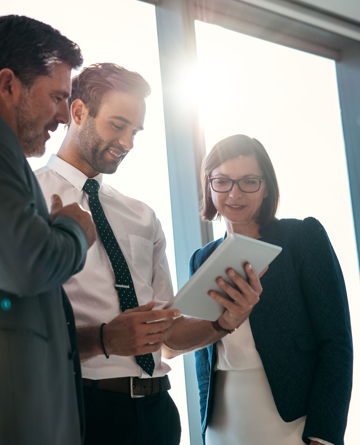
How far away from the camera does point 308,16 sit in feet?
10.4

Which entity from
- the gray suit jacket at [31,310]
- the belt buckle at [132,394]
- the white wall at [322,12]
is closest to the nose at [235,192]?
the belt buckle at [132,394]

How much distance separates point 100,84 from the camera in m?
1.71

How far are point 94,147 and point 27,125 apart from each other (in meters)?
0.56

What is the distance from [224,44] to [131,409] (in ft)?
7.52

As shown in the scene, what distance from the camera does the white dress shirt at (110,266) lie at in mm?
1385

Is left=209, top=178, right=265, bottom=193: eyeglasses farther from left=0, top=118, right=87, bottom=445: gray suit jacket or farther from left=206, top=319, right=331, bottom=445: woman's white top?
left=0, top=118, right=87, bottom=445: gray suit jacket

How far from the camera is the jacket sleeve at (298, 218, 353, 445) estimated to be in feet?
4.82

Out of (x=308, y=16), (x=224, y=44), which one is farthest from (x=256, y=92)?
(x=308, y=16)

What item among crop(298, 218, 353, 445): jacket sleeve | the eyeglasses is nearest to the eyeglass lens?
the eyeglasses

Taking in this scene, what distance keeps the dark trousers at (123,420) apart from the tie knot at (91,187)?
0.66 m

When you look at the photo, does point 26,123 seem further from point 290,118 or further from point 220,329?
point 290,118

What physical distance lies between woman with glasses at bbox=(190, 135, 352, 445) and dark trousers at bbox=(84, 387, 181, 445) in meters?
0.31

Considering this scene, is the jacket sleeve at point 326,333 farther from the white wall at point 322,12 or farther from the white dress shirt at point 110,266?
the white wall at point 322,12

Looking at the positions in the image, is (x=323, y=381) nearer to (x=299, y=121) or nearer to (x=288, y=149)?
(x=288, y=149)
